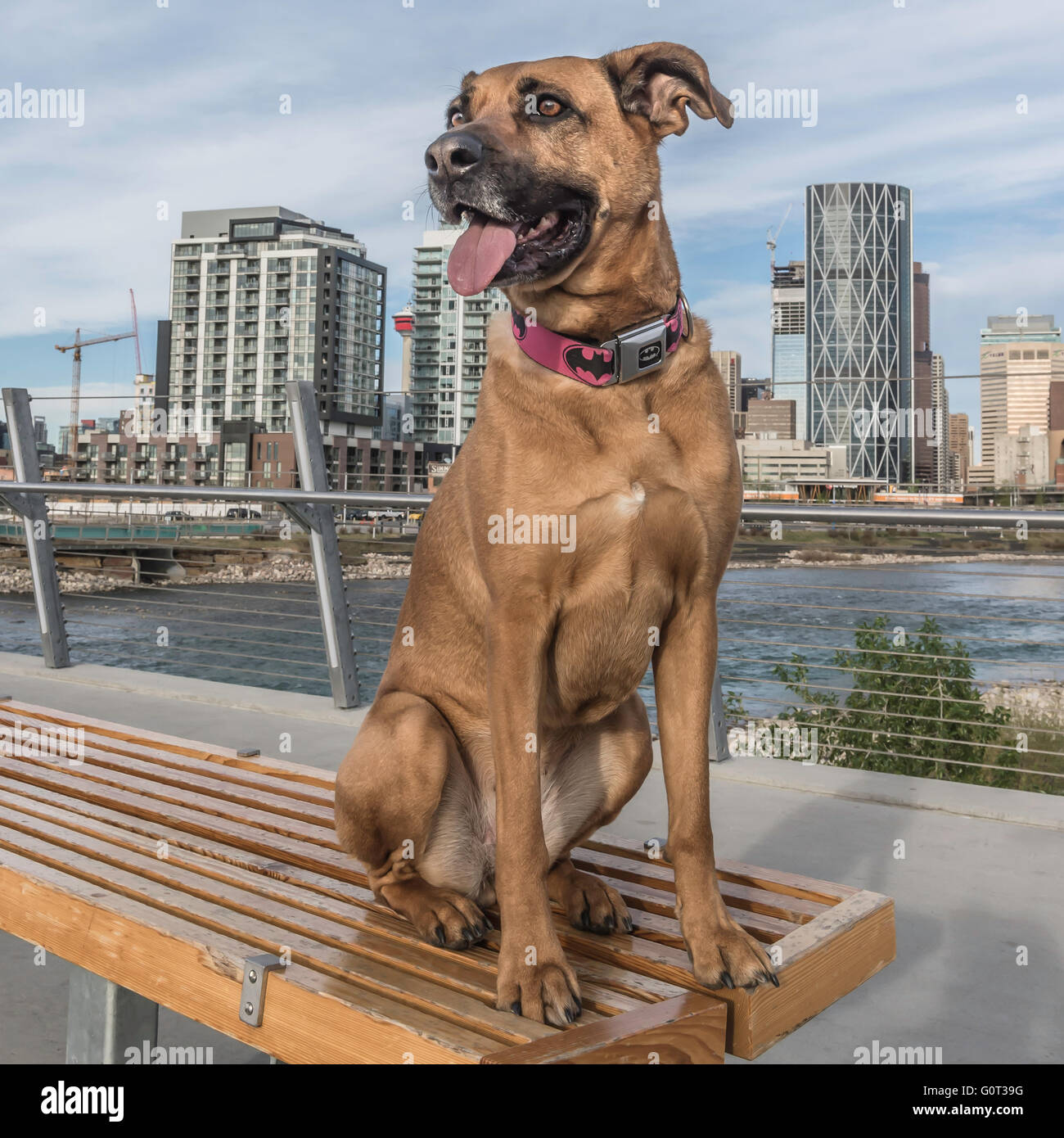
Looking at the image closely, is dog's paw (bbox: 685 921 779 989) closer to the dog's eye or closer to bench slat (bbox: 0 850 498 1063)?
bench slat (bbox: 0 850 498 1063)

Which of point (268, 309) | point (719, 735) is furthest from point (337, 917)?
point (268, 309)

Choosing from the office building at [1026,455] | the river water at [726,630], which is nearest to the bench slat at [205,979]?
the river water at [726,630]

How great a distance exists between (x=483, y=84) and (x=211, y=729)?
129 inches

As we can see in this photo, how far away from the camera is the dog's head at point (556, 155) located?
1492 millimetres

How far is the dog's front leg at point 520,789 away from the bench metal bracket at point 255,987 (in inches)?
12.8

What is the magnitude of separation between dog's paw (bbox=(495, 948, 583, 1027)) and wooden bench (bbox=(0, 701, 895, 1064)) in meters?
0.02

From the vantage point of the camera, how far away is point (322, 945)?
1.46m

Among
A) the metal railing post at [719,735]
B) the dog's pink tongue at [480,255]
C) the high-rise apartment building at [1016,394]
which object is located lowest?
the metal railing post at [719,735]

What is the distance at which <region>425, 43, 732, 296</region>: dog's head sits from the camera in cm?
149

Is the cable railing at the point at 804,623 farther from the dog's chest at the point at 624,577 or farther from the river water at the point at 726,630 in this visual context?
the river water at the point at 726,630

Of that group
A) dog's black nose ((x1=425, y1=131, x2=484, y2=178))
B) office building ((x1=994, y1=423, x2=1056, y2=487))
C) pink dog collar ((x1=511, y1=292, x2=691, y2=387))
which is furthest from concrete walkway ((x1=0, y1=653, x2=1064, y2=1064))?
office building ((x1=994, y1=423, x2=1056, y2=487))

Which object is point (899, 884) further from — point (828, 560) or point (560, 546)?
point (828, 560)

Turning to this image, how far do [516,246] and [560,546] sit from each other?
480 millimetres
